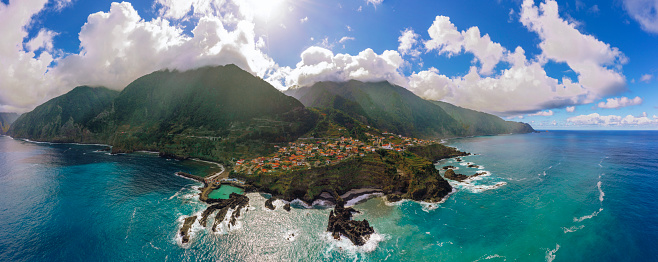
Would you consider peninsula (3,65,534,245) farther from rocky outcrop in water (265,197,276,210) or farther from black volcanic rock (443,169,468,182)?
black volcanic rock (443,169,468,182)

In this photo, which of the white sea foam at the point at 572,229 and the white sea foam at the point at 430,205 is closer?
the white sea foam at the point at 572,229

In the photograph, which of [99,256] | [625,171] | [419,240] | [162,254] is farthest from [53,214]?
[625,171]

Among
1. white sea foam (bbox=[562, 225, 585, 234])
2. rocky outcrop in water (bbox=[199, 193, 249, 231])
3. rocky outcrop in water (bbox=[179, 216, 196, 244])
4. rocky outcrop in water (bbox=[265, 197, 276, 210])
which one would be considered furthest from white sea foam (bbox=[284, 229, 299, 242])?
white sea foam (bbox=[562, 225, 585, 234])

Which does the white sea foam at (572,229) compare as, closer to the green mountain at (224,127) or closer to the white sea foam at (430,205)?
the white sea foam at (430,205)

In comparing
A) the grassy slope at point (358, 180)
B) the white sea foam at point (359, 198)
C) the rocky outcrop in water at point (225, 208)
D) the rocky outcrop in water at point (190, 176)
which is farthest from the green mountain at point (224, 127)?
the white sea foam at point (359, 198)

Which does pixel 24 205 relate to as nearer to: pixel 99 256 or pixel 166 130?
pixel 99 256

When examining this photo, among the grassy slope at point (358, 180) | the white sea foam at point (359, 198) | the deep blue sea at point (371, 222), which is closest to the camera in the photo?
the deep blue sea at point (371, 222)
